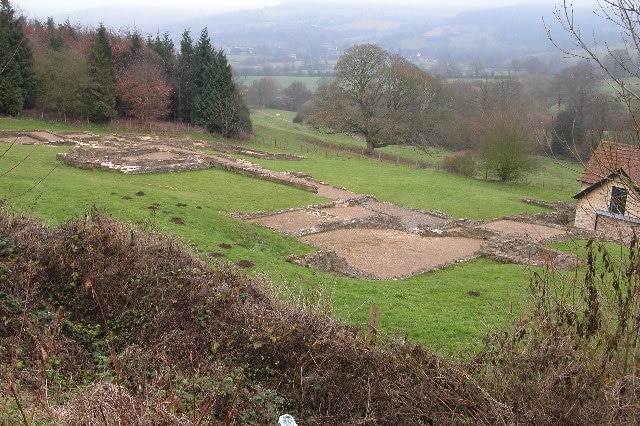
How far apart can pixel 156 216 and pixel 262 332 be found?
960 centimetres

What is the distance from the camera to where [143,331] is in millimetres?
7652

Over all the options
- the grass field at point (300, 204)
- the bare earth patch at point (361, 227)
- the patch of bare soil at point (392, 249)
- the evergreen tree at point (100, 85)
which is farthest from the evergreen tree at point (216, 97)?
the patch of bare soil at point (392, 249)

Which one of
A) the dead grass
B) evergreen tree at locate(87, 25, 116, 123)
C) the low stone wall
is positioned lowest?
the low stone wall

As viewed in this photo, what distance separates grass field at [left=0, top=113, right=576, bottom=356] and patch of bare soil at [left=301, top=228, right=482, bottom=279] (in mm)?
776

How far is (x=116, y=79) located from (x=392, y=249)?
32325 mm

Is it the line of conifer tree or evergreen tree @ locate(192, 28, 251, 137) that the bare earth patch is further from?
evergreen tree @ locate(192, 28, 251, 137)

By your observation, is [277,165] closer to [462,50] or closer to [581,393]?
[581,393]

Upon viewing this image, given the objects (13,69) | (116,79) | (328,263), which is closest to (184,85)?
(116,79)

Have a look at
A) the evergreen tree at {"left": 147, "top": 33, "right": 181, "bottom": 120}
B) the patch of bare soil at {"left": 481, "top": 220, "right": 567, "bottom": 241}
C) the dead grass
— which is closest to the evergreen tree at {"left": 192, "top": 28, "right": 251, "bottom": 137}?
the evergreen tree at {"left": 147, "top": 33, "right": 181, "bottom": 120}

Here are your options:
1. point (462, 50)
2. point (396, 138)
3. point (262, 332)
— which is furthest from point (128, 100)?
point (462, 50)

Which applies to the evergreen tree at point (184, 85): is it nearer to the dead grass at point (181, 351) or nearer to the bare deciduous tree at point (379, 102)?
the bare deciduous tree at point (379, 102)

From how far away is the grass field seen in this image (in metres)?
11.1

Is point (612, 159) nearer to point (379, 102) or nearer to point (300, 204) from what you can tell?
Result: point (300, 204)

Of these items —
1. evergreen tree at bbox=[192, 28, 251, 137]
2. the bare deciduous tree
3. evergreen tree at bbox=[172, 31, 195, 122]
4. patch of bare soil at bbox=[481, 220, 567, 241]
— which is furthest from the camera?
evergreen tree at bbox=[172, 31, 195, 122]
